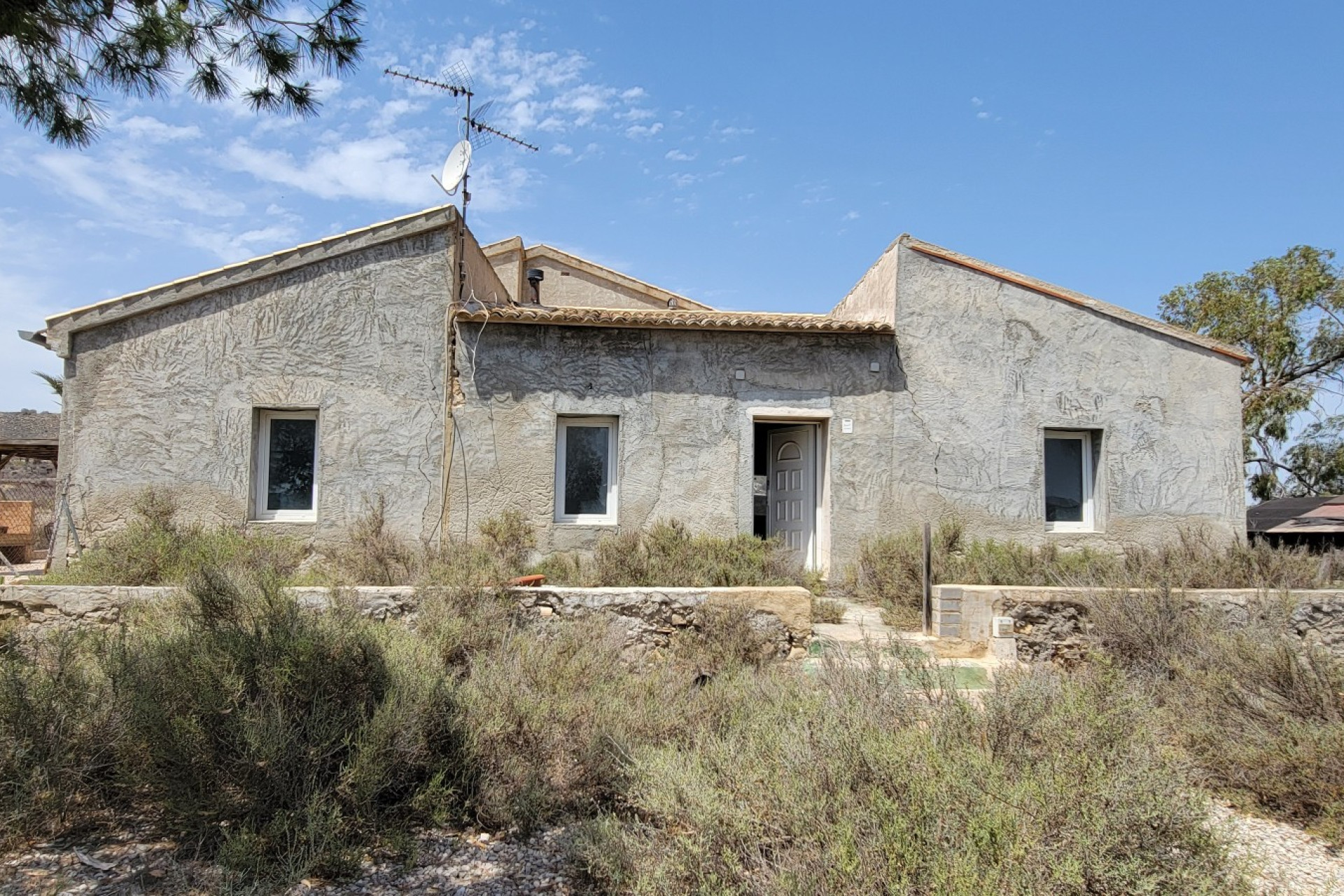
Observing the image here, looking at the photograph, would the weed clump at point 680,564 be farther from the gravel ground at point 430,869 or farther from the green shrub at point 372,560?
the gravel ground at point 430,869

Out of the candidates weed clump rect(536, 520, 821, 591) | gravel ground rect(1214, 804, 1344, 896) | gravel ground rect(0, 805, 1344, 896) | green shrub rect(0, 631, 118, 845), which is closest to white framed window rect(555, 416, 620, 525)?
weed clump rect(536, 520, 821, 591)

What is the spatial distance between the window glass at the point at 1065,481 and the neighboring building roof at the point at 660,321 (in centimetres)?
276

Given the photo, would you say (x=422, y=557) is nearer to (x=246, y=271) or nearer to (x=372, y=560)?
(x=372, y=560)

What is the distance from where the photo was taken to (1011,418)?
9836 mm

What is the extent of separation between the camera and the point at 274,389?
917cm

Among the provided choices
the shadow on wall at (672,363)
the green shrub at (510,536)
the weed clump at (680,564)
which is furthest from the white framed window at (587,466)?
the weed clump at (680,564)

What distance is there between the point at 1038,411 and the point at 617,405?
206 inches

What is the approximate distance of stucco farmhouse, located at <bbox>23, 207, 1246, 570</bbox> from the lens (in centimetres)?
905

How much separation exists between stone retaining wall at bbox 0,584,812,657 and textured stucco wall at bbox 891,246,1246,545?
447 centimetres

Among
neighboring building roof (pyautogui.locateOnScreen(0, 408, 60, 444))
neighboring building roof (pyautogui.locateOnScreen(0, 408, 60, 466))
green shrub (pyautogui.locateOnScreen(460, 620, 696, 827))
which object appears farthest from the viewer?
neighboring building roof (pyautogui.locateOnScreen(0, 408, 60, 444))

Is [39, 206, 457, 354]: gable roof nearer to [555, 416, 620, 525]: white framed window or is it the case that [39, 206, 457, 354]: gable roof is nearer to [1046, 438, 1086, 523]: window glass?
[555, 416, 620, 525]: white framed window

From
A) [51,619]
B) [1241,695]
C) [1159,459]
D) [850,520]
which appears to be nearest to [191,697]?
[51,619]

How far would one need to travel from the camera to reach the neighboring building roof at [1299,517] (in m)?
11.2

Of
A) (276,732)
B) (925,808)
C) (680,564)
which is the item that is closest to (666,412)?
(680,564)
